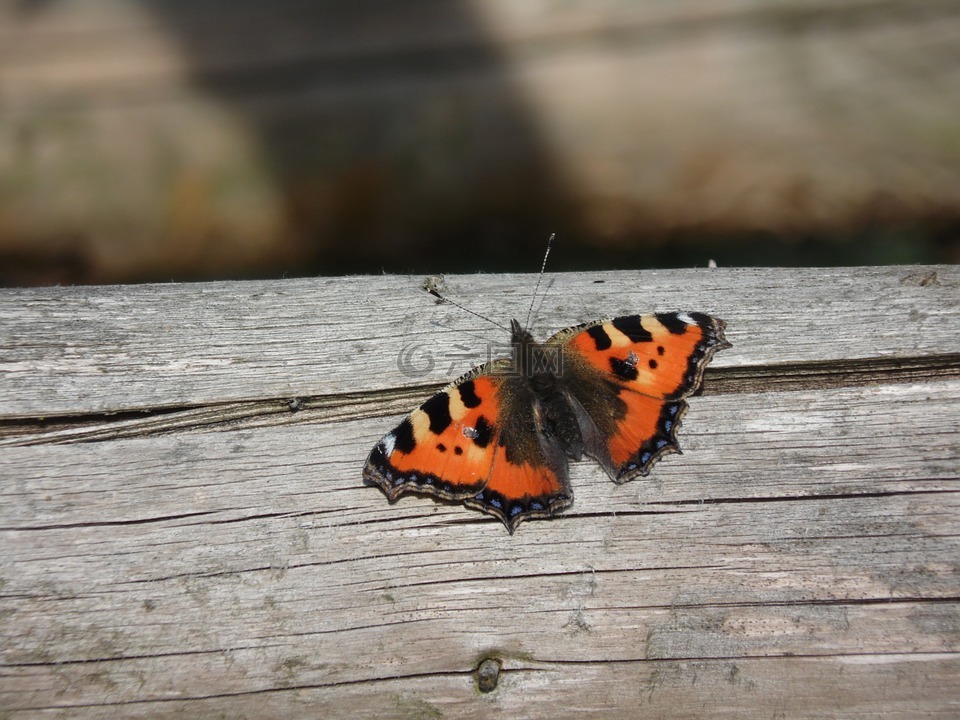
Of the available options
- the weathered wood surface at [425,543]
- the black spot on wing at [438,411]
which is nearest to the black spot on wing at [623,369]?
the weathered wood surface at [425,543]

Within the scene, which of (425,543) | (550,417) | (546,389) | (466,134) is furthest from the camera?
(466,134)

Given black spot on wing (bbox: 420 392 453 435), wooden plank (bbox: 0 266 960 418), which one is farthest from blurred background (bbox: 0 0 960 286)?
black spot on wing (bbox: 420 392 453 435)

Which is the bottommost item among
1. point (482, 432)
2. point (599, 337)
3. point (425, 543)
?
point (425, 543)

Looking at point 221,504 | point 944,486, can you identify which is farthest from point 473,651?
point 944,486

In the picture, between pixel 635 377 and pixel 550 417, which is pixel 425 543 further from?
pixel 635 377

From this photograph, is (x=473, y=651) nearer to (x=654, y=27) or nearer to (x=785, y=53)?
(x=654, y=27)

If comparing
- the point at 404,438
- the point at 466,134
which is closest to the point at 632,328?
the point at 404,438
